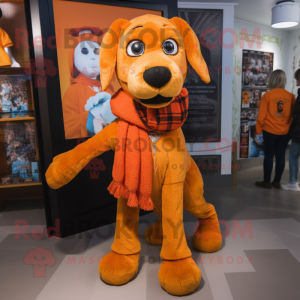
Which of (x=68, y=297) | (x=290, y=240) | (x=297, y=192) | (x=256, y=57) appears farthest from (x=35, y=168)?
(x=256, y=57)

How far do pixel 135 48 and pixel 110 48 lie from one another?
0.14 metres

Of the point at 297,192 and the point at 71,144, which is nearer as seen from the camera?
the point at 71,144

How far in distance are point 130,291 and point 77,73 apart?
1.52 meters

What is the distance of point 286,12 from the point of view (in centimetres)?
315

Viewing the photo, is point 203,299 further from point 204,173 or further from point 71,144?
point 204,173

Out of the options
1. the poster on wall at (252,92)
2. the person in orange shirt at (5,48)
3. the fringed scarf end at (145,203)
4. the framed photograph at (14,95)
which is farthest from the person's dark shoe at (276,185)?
the person in orange shirt at (5,48)

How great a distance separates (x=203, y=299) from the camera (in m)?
1.31

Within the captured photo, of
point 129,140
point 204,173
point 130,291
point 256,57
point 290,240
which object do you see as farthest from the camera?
point 256,57

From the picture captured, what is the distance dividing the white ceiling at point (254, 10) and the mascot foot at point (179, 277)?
2.66m

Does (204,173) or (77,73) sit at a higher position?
(77,73)

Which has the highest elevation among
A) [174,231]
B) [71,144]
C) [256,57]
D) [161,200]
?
[256,57]

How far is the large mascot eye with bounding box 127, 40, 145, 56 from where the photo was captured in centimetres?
118

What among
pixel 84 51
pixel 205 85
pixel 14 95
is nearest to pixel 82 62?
pixel 84 51

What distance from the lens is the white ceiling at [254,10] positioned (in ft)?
10.1
